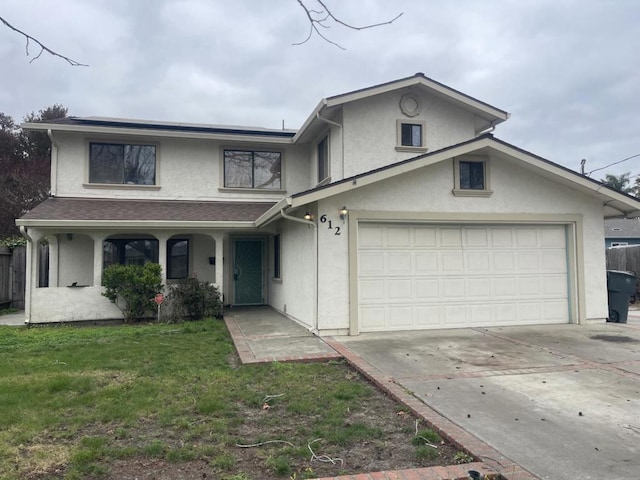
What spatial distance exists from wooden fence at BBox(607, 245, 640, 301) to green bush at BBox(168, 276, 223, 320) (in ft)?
47.0

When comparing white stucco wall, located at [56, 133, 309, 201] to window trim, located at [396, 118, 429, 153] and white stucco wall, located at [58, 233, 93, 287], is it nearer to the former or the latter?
white stucco wall, located at [58, 233, 93, 287]

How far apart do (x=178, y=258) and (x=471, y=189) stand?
861cm

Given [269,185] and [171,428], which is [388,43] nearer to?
[171,428]

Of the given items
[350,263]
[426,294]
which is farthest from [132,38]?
[426,294]

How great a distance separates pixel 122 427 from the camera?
14.2ft

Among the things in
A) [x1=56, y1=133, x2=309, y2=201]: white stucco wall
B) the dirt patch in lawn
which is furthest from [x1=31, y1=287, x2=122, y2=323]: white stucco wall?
the dirt patch in lawn

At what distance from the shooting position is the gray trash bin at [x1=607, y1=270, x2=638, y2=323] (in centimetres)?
1063

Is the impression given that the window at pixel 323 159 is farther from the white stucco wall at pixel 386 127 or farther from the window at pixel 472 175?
the window at pixel 472 175

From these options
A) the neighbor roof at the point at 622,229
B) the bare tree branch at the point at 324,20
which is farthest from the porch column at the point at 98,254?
the neighbor roof at the point at 622,229

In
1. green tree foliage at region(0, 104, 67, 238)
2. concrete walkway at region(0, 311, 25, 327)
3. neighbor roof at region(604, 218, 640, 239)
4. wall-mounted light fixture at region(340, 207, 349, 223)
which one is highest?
green tree foliage at region(0, 104, 67, 238)

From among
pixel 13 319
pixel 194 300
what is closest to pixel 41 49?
pixel 194 300

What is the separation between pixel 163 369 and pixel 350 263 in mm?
3955

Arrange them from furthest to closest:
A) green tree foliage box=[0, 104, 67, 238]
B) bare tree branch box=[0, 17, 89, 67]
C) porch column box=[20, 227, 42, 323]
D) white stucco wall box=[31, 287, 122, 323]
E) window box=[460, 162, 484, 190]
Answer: green tree foliage box=[0, 104, 67, 238] < white stucco wall box=[31, 287, 122, 323] < porch column box=[20, 227, 42, 323] < window box=[460, 162, 484, 190] < bare tree branch box=[0, 17, 89, 67]

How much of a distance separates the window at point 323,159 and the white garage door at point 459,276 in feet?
12.2
